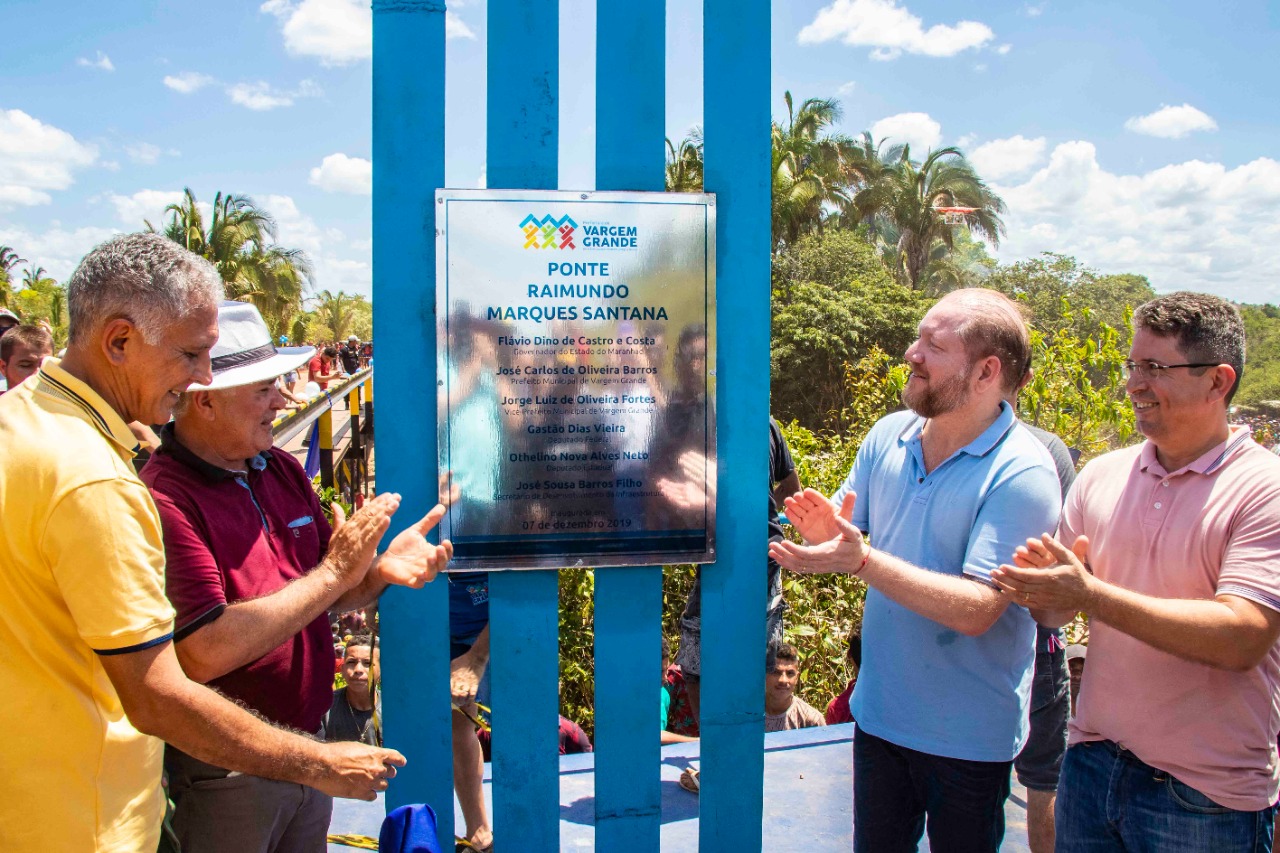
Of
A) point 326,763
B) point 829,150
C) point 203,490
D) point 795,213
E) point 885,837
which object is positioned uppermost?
point 829,150

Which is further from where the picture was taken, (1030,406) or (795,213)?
(795,213)

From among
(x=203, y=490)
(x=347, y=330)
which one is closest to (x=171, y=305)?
(x=203, y=490)

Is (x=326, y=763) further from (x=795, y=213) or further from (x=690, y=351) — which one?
(x=795, y=213)

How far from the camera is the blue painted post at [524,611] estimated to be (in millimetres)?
1985

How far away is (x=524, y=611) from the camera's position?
6.95ft

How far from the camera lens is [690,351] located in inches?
82.3

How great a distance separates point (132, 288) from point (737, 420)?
1325mm

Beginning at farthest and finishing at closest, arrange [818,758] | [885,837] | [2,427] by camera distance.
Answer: [818,758] → [885,837] → [2,427]

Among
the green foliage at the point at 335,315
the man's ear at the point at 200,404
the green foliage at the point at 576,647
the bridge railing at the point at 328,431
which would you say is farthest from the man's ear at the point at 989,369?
the green foliage at the point at 335,315

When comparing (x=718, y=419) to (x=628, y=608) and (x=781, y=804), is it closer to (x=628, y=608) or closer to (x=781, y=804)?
(x=628, y=608)

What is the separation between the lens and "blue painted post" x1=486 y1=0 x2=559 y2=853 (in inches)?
78.2

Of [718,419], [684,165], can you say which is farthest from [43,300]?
[718,419]

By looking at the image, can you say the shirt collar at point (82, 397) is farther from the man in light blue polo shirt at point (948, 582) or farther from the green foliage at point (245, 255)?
the green foliage at point (245, 255)

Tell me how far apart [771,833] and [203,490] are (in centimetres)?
213
